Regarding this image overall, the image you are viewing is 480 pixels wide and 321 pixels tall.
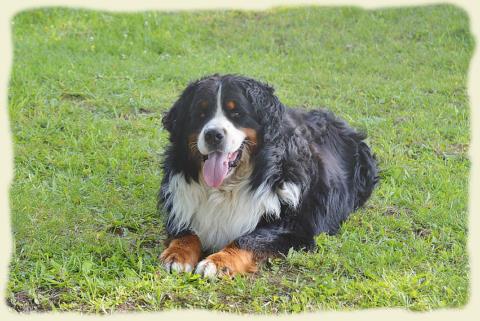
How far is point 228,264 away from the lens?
4938 mm

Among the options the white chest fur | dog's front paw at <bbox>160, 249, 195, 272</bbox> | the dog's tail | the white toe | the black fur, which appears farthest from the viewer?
the dog's tail

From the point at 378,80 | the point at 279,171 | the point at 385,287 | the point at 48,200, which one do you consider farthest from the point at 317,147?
the point at 378,80

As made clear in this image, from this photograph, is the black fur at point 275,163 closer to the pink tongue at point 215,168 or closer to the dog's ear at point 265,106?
the dog's ear at point 265,106

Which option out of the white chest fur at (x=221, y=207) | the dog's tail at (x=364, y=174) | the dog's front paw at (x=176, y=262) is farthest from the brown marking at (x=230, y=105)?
the dog's tail at (x=364, y=174)

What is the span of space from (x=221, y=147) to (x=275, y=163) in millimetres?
494

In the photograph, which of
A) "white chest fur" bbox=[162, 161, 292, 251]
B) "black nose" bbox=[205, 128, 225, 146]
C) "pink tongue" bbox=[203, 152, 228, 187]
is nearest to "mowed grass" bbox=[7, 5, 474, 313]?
"white chest fur" bbox=[162, 161, 292, 251]

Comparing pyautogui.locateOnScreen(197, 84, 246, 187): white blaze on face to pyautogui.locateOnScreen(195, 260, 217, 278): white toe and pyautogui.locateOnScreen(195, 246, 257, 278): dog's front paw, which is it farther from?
pyautogui.locateOnScreen(195, 260, 217, 278): white toe

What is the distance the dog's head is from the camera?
16.7 ft

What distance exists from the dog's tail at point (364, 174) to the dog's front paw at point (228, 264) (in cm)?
147

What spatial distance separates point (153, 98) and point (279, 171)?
3.61 m

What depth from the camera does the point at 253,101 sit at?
529cm

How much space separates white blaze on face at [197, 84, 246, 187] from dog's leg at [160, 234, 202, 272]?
41 cm

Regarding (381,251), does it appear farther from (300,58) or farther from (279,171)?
(300,58)

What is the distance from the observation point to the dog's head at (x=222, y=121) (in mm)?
5094
